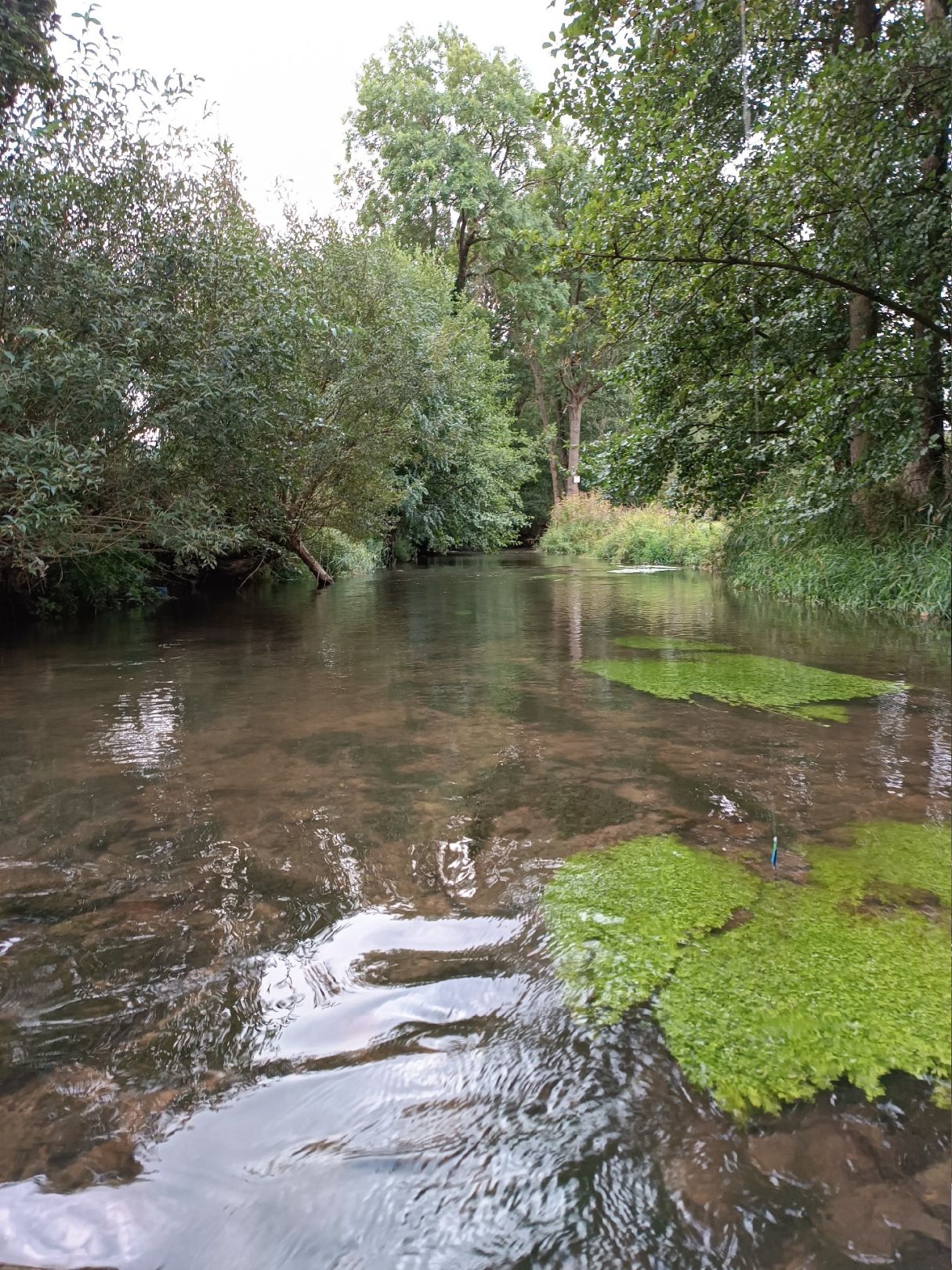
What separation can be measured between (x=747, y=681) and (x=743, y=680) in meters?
0.04

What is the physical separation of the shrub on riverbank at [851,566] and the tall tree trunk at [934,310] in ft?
2.18

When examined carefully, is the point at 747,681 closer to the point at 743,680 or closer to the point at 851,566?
the point at 743,680

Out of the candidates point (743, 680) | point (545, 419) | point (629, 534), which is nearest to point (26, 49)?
point (743, 680)

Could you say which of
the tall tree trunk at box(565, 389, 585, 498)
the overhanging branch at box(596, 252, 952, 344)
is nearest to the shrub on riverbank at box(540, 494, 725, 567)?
the tall tree trunk at box(565, 389, 585, 498)

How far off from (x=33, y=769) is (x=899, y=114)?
978 centimetres

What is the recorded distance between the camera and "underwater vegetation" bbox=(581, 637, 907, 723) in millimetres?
4980

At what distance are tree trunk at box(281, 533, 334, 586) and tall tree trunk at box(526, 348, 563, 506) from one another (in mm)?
18251

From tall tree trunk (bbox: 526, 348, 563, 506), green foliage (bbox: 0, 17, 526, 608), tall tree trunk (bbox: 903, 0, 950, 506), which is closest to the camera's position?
green foliage (bbox: 0, 17, 526, 608)

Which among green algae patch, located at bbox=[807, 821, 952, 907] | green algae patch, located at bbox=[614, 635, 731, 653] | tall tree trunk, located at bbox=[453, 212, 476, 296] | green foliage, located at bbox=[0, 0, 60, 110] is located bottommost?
green algae patch, located at bbox=[807, 821, 952, 907]

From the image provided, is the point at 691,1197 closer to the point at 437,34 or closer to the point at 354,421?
the point at 354,421

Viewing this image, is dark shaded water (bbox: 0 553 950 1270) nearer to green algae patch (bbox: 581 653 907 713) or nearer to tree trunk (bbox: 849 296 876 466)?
green algae patch (bbox: 581 653 907 713)

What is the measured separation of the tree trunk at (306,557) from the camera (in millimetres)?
15836

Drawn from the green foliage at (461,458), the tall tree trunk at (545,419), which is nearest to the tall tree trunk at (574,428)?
the tall tree trunk at (545,419)

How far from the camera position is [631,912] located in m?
2.33
